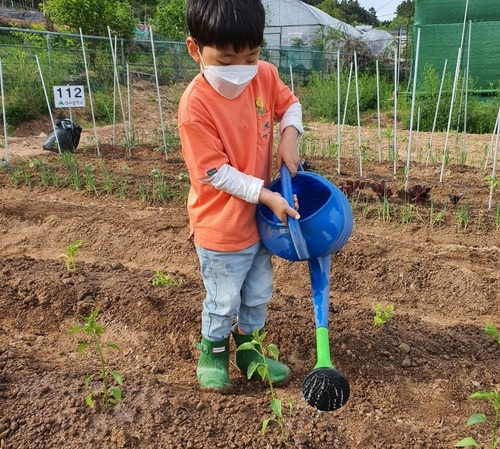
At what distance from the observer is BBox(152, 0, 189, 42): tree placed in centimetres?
1625

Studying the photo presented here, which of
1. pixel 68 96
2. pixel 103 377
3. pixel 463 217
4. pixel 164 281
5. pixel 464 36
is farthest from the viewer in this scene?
pixel 464 36

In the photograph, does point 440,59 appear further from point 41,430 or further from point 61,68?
point 41,430

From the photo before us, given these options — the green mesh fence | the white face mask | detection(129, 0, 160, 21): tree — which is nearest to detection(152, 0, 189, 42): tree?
detection(129, 0, 160, 21): tree

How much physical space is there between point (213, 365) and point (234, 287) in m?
0.37

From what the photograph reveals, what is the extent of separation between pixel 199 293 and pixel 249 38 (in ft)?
4.99

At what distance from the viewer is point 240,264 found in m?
1.76

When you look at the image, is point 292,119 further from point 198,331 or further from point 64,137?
point 64,137

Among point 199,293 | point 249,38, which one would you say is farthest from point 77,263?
point 249,38

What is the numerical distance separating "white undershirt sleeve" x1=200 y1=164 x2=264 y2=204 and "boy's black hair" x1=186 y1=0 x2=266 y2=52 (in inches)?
14.1

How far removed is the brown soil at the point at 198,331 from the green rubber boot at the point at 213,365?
73 mm

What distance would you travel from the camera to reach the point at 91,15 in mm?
12336

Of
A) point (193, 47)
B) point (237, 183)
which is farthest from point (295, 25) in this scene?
point (237, 183)

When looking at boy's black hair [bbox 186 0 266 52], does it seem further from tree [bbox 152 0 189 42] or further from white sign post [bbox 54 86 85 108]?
tree [bbox 152 0 189 42]

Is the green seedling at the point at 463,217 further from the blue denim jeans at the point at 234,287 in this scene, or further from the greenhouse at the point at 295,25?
the greenhouse at the point at 295,25
